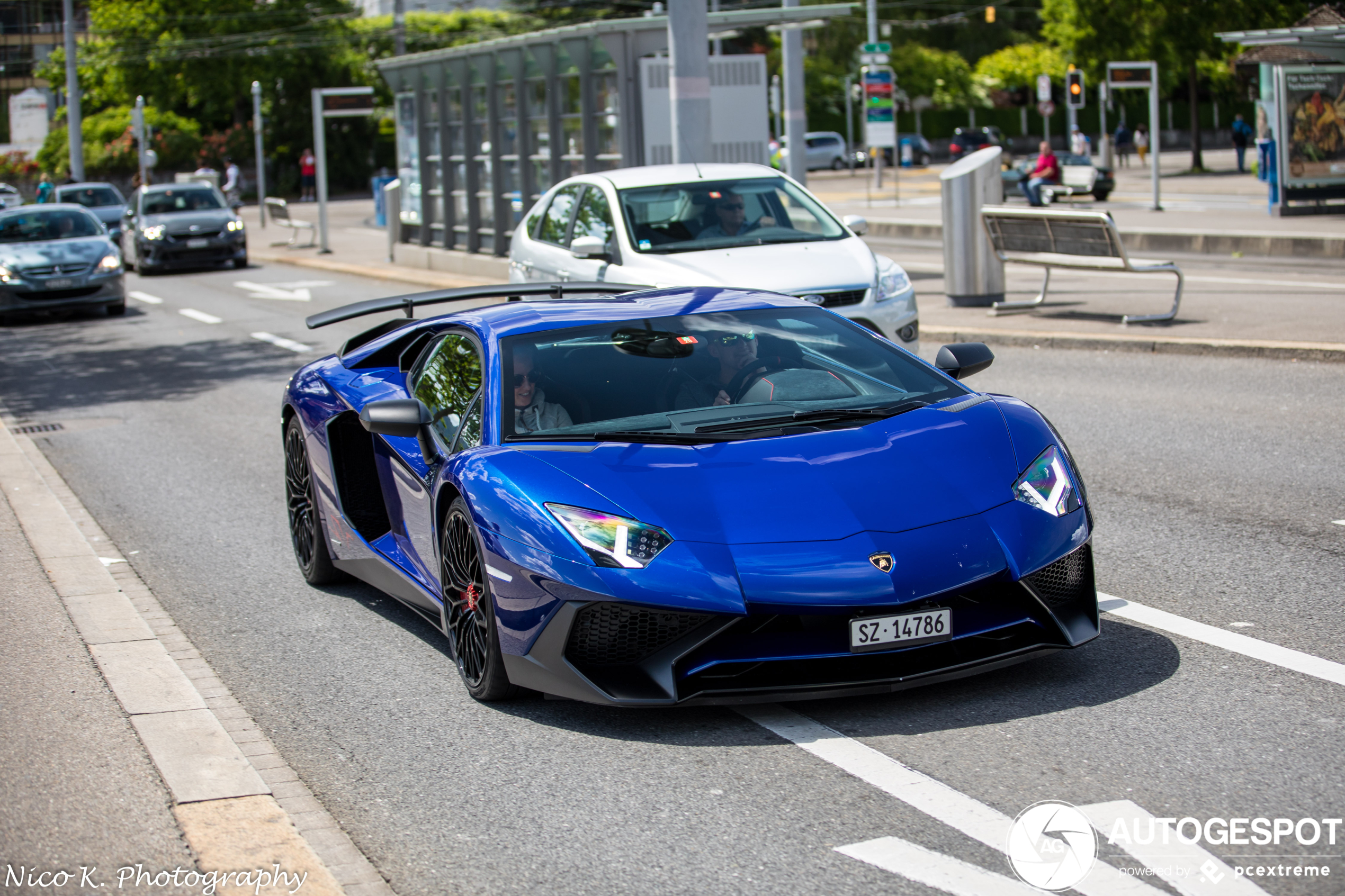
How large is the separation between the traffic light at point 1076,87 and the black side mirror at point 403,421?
112 feet

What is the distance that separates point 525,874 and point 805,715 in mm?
1291

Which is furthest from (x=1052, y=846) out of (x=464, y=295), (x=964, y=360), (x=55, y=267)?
(x=55, y=267)

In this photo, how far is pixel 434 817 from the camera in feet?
13.7

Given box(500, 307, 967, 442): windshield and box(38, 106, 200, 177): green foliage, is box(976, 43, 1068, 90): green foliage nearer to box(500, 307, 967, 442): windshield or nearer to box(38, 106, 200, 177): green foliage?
box(38, 106, 200, 177): green foliage

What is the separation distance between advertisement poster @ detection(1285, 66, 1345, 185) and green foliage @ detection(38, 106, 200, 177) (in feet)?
184

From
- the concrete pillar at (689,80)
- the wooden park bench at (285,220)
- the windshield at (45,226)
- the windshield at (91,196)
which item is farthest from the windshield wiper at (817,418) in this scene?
the windshield at (91,196)

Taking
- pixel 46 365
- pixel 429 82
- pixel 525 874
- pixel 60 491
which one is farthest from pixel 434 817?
pixel 429 82

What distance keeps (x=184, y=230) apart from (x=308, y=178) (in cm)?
3470

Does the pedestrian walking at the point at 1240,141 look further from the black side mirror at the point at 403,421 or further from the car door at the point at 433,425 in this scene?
the black side mirror at the point at 403,421

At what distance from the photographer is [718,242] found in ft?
40.9

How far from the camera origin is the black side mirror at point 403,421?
18.0 ft

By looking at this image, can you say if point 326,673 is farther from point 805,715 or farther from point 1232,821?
point 1232,821

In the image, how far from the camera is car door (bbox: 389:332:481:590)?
557 centimetres

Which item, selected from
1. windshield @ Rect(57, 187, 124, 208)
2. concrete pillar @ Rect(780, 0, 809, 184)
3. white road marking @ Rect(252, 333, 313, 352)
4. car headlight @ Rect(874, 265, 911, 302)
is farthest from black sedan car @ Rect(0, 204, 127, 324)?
windshield @ Rect(57, 187, 124, 208)
